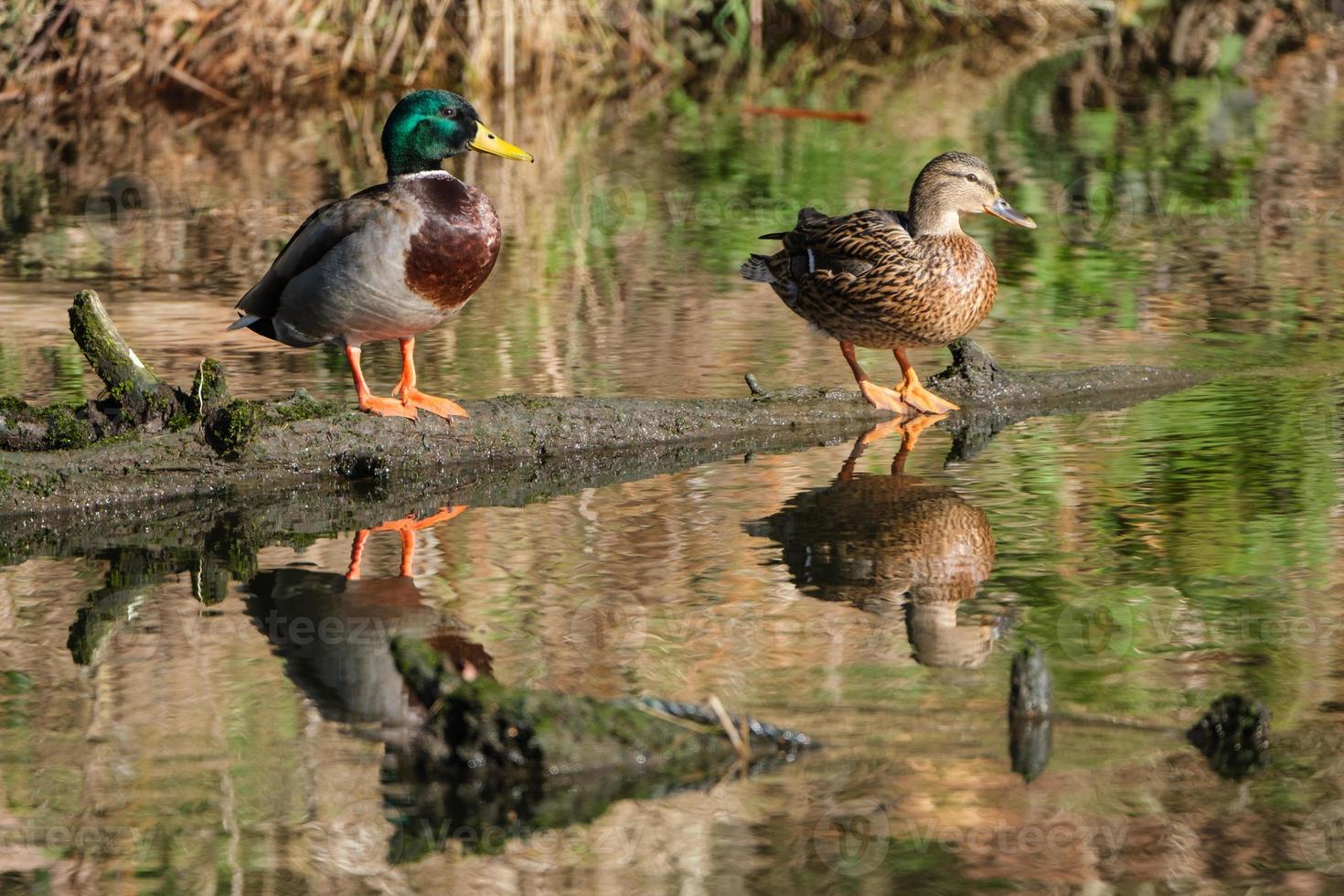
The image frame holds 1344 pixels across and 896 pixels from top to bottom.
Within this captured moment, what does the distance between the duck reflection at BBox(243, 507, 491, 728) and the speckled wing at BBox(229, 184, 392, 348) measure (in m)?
0.90

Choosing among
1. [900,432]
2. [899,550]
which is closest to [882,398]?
[900,432]

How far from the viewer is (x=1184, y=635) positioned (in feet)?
14.9

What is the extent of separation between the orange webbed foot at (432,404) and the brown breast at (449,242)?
0.28 meters

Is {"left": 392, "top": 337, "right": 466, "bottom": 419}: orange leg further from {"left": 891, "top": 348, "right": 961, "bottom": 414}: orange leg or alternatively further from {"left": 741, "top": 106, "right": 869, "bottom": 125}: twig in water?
{"left": 741, "top": 106, "right": 869, "bottom": 125}: twig in water

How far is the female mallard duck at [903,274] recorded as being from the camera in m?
6.40

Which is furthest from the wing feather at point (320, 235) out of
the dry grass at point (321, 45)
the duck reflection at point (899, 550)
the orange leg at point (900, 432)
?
the dry grass at point (321, 45)

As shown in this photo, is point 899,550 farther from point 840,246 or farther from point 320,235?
point 320,235

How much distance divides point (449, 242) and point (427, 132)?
54cm

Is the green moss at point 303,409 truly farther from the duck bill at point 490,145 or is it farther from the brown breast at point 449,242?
the duck bill at point 490,145

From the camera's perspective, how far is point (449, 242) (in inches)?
227

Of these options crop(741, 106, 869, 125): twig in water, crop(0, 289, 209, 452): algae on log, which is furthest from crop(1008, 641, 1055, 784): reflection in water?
crop(741, 106, 869, 125): twig in water

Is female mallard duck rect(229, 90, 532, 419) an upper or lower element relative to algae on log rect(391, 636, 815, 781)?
upper

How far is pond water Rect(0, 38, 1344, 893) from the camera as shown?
11.6 ft

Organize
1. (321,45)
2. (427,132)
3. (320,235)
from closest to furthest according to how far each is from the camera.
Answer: (320,235)
(427,132)
(321,45)
